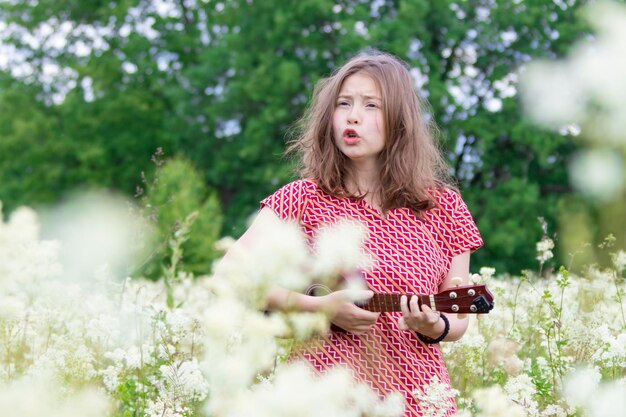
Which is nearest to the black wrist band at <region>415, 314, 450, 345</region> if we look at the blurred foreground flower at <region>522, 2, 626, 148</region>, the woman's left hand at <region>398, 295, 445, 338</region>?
the woman's left hand at <region>398, 295, 445, 338</region>

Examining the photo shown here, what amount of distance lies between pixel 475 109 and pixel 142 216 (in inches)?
616

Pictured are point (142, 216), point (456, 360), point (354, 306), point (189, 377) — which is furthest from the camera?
point (142, 216)

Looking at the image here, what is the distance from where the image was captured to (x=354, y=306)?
2518 millimetres

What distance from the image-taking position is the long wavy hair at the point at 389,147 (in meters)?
2.92

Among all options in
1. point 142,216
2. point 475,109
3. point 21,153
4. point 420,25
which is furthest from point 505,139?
point 142,216

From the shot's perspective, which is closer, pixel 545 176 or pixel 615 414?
pixel 615 414

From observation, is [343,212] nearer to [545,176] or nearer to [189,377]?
[189,377]

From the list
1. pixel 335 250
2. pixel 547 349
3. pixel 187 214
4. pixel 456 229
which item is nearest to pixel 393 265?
pixel 456 229

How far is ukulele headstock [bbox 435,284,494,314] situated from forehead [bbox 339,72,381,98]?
0.84 metres

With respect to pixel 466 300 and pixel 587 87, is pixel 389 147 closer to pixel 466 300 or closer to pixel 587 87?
pixel 466 300

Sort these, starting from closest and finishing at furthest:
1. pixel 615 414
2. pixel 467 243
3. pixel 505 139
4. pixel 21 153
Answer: pixel 615 414 → pixel 467 243 → pixel 505 139 → pixel 21 153

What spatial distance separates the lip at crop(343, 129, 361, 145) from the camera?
2.84 metres

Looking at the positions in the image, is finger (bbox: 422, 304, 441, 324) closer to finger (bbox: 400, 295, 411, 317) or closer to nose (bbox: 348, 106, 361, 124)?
finger (bbox: 400, 295, 411, 317)

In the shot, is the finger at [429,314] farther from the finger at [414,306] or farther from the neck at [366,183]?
the neck at [366,183]
